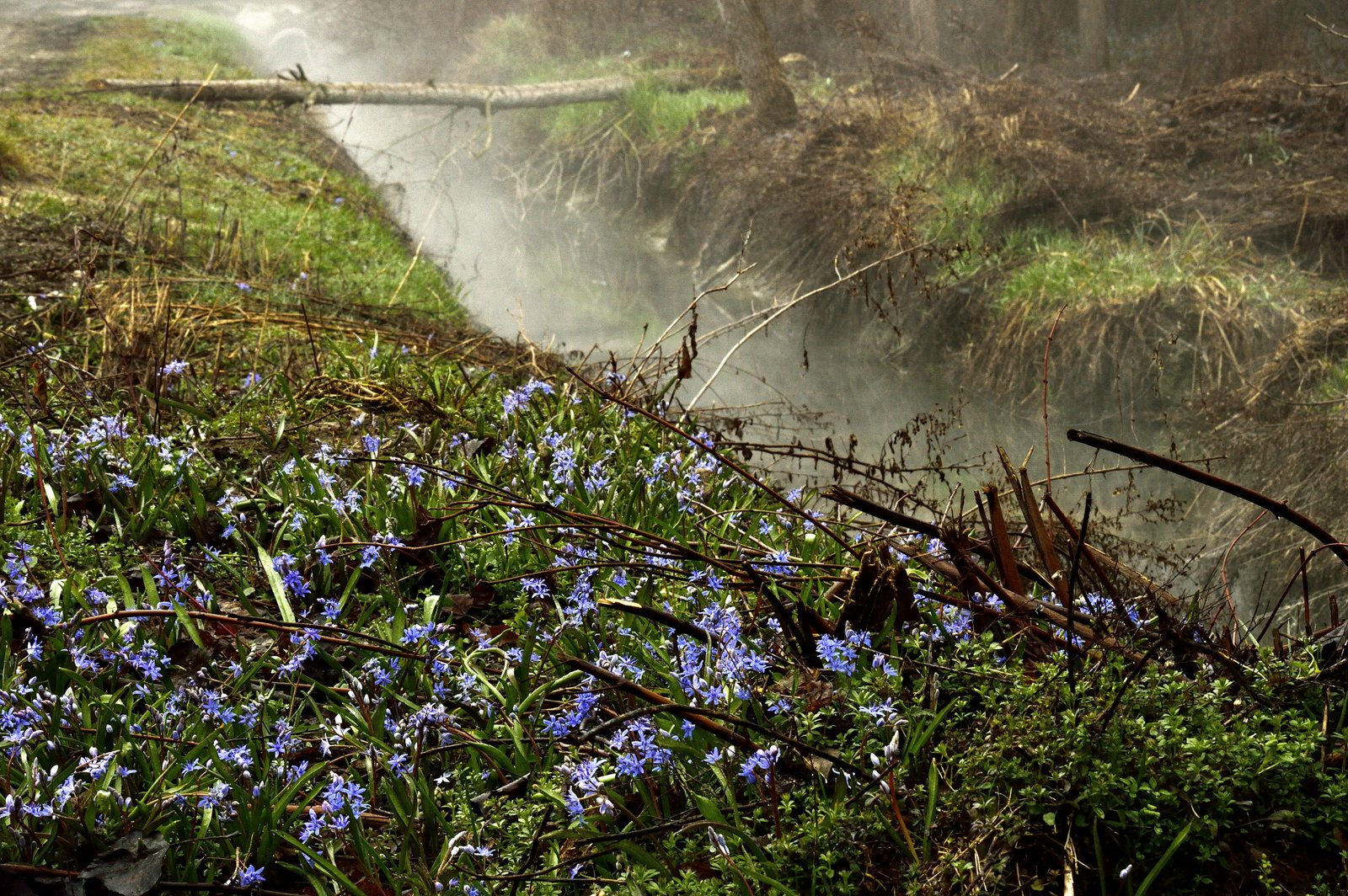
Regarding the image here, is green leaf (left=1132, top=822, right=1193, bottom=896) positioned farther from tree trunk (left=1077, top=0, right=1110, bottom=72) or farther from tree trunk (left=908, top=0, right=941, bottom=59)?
tree trunk (left=908, top=0, right=941, bottom=59)

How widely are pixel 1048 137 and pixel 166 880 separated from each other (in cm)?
1001

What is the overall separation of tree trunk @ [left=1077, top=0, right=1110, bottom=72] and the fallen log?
4658 millimetres

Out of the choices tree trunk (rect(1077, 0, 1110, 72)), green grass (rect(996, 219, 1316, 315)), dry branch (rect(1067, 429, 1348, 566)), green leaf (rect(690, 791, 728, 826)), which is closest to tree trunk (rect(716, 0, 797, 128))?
tree trunk (rect(1077, 0, 1110, 72))

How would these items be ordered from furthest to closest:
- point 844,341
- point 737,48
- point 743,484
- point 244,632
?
point 737,48
point 844,341
point 743,484
point 244,632

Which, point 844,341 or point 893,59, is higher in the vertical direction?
point 893,59

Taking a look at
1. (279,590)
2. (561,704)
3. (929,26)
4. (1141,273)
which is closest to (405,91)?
(929,26)

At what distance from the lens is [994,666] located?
213cm

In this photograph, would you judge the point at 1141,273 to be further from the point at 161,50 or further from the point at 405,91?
the point at 161,50

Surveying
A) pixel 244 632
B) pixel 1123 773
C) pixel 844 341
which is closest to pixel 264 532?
pixel 244 632

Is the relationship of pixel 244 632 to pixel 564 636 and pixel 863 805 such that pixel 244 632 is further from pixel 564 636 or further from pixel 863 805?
pixel 863 805

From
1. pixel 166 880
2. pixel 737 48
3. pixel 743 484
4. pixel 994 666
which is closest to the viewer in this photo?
pixel 166 880

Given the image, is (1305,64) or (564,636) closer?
(564,636)

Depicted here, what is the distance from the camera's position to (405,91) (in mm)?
12656

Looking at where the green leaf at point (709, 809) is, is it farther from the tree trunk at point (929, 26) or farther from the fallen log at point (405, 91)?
the tree trunk at point (929, 26)
